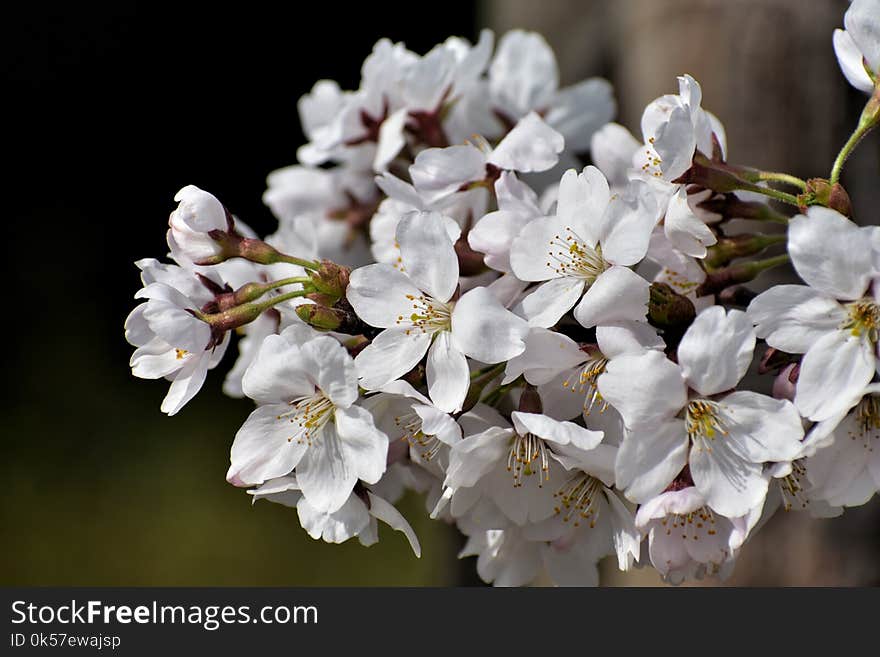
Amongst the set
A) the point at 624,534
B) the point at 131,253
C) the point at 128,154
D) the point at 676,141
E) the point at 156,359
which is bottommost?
the point at 131,253

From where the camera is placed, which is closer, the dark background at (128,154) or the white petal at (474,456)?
the white petal at (474,456)

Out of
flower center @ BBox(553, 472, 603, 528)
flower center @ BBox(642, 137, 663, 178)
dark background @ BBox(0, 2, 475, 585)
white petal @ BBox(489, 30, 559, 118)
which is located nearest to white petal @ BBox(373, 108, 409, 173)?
white petal @ BBox(489, 30, 559, 118)

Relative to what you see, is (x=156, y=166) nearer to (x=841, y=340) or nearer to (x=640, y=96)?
(x=640, y=96)

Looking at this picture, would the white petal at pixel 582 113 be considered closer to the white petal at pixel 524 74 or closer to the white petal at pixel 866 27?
the white petal at pixel 524 74

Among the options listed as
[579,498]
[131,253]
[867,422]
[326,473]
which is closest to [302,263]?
[326,473]

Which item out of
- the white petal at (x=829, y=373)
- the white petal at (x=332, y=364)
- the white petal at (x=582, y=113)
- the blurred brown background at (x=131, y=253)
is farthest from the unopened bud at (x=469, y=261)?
the blurred brown background at (x=131, y=253)

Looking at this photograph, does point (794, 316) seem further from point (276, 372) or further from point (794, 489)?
point (276, 372)
